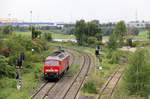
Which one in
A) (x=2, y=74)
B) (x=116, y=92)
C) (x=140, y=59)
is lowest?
(x=116, y=92)

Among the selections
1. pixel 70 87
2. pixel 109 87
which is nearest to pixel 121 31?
pixel 109 87

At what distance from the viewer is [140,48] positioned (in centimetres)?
1866

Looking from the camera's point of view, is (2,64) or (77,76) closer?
(2,64)

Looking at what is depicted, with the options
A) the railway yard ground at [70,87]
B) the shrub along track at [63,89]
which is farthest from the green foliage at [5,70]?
the shrub along track at [63,89]

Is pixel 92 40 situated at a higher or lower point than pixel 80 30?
lower

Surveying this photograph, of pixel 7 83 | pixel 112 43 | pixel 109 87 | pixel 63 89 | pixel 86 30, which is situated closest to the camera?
pixel 7 83

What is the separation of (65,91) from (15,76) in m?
6.89

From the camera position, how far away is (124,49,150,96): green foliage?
1856 centimetres

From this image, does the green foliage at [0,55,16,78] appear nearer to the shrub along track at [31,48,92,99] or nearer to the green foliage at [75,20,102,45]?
the shrub along track at [31,48,92,99]

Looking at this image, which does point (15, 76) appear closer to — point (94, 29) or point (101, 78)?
point (101, 78)

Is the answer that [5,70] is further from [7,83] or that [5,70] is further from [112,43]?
[112,43]

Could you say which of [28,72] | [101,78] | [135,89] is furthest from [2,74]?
[135,89]

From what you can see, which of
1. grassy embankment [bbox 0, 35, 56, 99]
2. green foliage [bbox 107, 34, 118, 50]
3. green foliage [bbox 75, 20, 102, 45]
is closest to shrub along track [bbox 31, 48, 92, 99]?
grassy embankment [bbox 0, 35, 56, 99]

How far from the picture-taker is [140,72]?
18609mm
